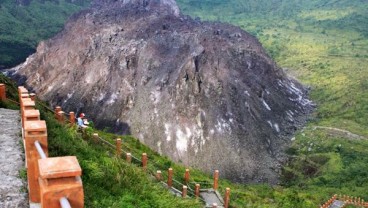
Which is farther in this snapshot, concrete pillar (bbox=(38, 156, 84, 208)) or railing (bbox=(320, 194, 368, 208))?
railing (bbox=(320, 194, 368, 208))

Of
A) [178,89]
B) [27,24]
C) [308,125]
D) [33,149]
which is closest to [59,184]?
[33,149]

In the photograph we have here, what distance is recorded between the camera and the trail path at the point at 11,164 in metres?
8.90

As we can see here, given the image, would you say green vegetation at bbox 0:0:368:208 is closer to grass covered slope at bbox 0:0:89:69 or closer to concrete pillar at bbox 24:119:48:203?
grass covered slope at bbox 0:0:89:69

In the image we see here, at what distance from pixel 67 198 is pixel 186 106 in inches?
1723

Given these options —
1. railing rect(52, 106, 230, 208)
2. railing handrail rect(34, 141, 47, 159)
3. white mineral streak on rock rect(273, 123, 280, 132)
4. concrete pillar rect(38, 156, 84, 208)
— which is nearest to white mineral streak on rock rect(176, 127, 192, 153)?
white mineral streak on rock rect(273, 123, 280, 132)

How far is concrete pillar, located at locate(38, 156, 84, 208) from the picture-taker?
620 centimetres

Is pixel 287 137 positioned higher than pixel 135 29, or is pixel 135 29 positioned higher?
pixel 135 29

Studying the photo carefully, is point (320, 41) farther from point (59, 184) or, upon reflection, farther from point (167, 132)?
point (59, 184)

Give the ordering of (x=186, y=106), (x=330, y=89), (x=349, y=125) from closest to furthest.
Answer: (x=186, y=106)
(x=349, y=125)
(x=330, y=89)

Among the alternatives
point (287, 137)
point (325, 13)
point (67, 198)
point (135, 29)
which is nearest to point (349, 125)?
point (287, 137)

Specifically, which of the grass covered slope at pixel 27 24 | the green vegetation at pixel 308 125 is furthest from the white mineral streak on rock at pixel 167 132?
the grass covered slope at pixel 27 24

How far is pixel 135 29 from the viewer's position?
6450 cm

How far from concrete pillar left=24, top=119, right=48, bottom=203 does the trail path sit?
1.54 feet

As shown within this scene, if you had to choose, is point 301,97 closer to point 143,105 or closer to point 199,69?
point 199,69
